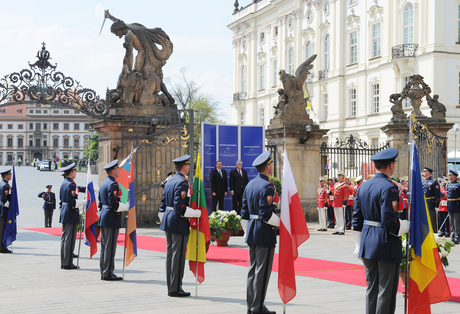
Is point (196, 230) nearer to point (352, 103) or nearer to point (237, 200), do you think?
point (237, 200)

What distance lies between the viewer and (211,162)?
16.2m

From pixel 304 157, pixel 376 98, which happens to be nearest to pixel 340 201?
pixel 304 157

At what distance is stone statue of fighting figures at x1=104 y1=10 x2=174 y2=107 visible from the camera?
16.3 m

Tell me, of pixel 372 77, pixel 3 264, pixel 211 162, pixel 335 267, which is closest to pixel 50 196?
pixel 211 162

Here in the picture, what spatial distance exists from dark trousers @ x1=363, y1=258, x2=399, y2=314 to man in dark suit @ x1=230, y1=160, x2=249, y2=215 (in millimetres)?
9836

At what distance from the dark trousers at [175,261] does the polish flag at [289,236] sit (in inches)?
68.9

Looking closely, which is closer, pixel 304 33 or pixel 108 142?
pixel 108 142

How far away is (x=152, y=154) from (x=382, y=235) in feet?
37.4

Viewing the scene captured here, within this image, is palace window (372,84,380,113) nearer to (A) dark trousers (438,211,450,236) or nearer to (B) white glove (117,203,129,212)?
(A) dark trousers (438,211,450,236)

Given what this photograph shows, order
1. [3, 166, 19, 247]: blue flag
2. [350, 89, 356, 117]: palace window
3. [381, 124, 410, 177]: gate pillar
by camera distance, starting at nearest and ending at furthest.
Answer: [3, 166, 19, 247]: blue flag
[381, 124, 410, 177]: gate pillar
[350, 89, 356, 117]: palace window

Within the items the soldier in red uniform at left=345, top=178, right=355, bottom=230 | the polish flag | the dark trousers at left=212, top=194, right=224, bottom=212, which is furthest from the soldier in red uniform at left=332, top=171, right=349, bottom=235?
the polish flag

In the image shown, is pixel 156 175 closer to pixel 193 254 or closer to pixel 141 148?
pixel 141 148

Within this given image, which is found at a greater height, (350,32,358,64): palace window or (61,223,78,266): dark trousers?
(350,32,358,64): palace window

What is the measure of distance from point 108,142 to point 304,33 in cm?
3668
